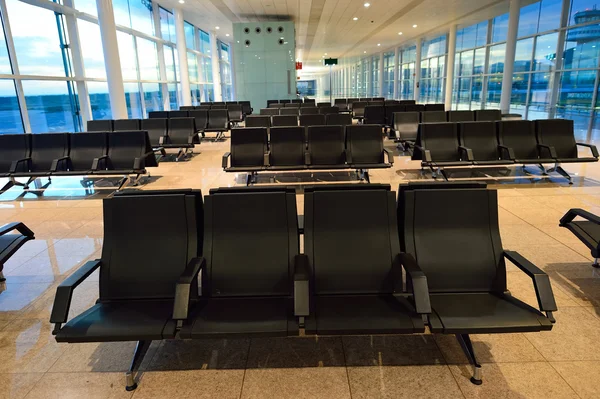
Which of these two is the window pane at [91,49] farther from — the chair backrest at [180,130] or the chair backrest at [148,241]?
the chair backrest at [148,241]

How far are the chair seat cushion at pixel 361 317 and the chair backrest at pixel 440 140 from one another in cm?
455

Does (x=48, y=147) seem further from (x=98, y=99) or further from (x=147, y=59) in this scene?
(x=147, y=59)

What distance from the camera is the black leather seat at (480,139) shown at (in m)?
6.27

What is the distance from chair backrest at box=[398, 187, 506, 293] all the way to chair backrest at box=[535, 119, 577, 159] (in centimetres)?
470

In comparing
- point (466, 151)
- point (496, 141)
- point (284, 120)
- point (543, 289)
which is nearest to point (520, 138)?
point (496, 141)

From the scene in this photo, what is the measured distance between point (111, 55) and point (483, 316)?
34.3ft

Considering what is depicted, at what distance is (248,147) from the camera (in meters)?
6.35

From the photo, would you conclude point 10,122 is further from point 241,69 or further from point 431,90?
point 431,90

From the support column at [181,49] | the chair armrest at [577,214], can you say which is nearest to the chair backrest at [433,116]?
the chair armrest at [577,214]

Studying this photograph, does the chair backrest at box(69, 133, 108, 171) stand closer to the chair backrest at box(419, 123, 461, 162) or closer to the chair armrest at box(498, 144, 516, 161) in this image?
the chair backrest at box(419, 123, 461, 162)

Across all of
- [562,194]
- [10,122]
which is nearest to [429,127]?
[562,194]

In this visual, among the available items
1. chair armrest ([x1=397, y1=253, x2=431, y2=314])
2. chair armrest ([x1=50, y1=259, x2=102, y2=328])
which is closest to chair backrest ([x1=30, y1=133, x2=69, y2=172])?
chair armrest ([x1=50, y1=259, x2=102, y2=328])

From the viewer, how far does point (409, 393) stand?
200 cm

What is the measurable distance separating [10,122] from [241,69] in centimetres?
1022
